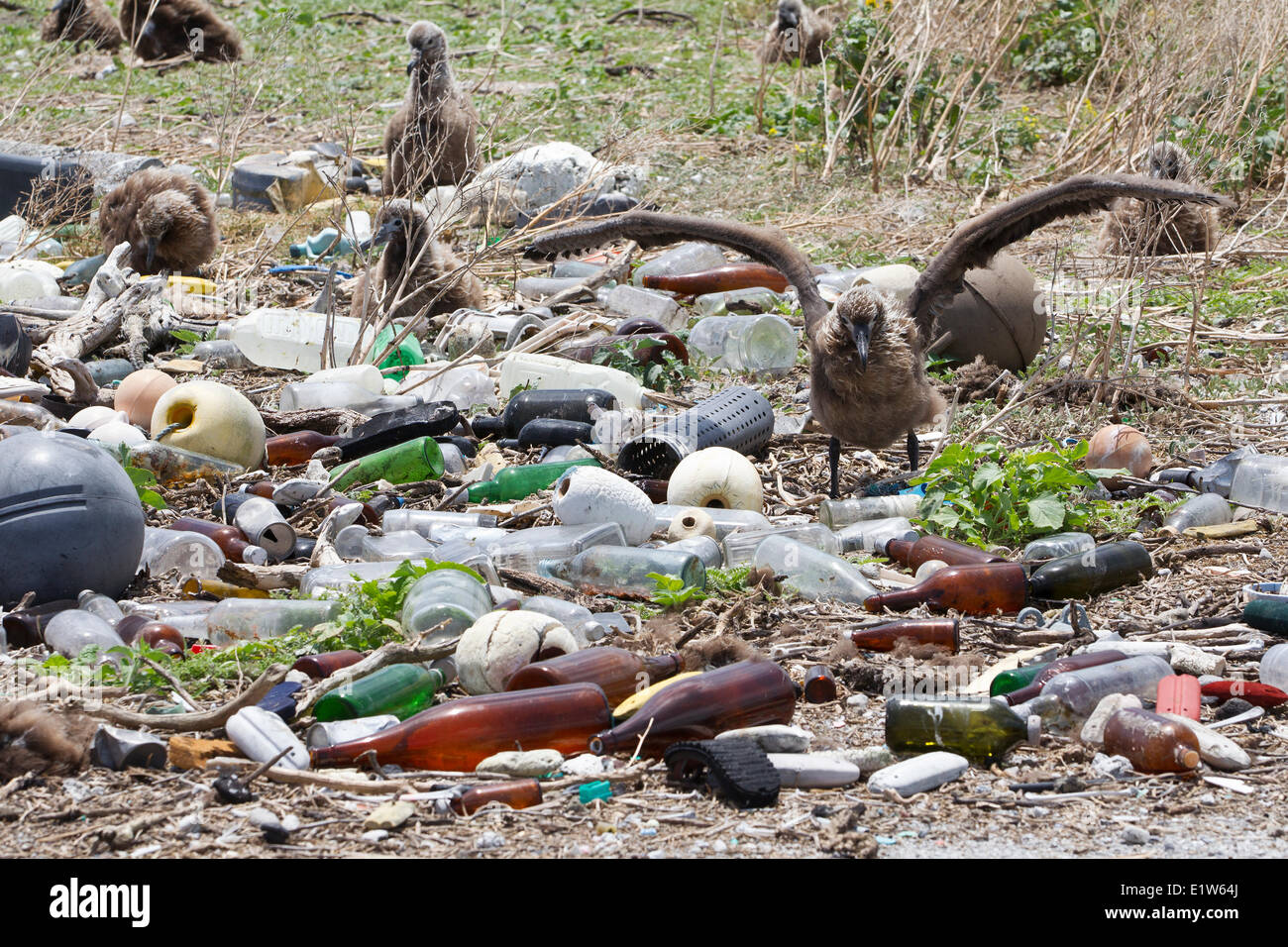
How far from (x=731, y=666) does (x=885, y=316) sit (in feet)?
8.13

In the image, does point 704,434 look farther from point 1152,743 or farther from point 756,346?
point 1152,743

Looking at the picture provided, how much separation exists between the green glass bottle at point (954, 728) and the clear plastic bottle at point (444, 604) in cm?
117

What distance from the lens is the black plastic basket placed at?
524 cm

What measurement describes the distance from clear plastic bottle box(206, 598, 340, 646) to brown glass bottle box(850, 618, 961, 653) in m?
1.51

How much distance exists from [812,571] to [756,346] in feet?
9.22

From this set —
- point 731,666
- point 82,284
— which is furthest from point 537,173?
point 731,666

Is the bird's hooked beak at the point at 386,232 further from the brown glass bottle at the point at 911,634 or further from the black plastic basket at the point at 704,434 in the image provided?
the brown glass bottle at the point at 911,634

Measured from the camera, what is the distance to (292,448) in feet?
17.6

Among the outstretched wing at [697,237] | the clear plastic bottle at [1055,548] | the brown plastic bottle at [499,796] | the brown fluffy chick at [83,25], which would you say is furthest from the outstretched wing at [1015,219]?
the brown fluffy chick at [83,25]

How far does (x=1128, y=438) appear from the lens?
5.29 metres

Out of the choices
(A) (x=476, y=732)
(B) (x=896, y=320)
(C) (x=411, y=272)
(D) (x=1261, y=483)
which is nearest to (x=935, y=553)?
(B) (x=896, y=320)

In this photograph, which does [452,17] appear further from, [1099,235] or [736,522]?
[736,522]

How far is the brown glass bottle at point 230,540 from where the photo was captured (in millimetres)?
4309

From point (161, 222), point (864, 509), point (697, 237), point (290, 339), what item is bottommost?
point (864, 509)
